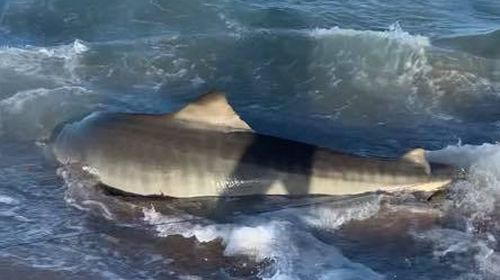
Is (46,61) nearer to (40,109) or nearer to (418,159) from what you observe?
(40,109)

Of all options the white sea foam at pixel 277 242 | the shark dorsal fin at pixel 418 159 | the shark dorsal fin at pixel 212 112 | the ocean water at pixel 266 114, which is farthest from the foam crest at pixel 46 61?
the shark dorsal fin at pixel 418 159

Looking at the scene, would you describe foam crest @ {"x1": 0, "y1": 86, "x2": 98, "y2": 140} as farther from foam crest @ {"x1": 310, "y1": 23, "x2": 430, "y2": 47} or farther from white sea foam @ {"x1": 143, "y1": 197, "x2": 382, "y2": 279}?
foam crest @ {"x1": 310, "y1": 23, "x2": 430, "y2": 47}

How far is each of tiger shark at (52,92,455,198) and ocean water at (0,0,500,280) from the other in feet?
0.47

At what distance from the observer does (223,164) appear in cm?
823

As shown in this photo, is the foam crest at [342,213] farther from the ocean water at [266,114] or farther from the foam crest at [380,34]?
the foam crest at [380,34]

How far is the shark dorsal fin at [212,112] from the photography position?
8375 millimetres

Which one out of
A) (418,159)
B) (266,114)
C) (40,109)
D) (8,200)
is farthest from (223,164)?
(40,109)

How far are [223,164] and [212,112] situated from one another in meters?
0.55

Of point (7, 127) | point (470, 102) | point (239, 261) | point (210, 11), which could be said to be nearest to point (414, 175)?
point (239, 261)

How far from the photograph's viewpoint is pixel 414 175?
8070mm

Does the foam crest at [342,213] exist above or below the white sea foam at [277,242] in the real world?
above

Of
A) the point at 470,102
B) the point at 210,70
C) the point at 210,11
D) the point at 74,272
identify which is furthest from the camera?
the point at 210,11

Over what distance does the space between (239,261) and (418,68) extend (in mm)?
6582

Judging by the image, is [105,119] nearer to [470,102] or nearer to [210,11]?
[470,102]
